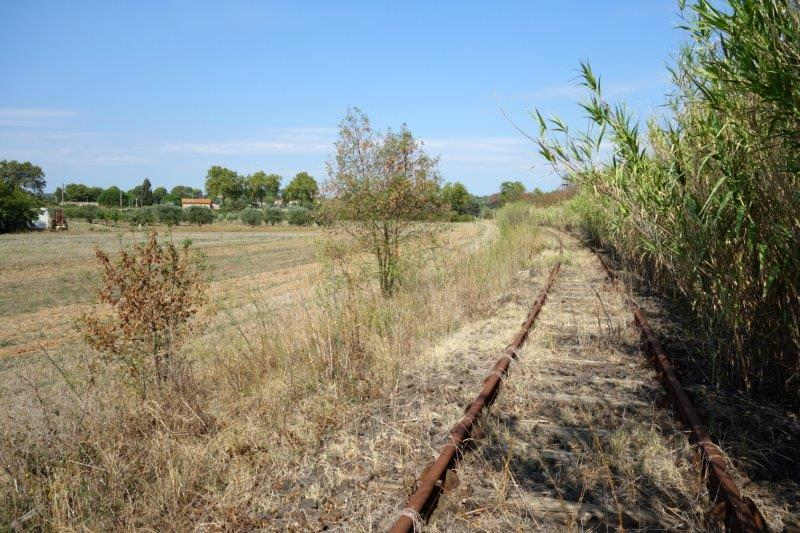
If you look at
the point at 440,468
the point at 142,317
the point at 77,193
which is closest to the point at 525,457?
the point at 440,468

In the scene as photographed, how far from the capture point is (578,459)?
4.01 meters

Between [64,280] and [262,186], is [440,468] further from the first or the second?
[262,186]

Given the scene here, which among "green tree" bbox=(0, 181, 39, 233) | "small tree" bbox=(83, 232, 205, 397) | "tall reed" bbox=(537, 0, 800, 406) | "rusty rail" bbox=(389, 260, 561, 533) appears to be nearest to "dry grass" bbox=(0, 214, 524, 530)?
"small tree" bbox=(83, 232, 205, 397)

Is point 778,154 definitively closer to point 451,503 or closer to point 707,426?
point 707,426

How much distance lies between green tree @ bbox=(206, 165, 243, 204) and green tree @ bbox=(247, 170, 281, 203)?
3720mm

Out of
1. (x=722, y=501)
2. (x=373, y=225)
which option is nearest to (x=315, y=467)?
(x=722, y=501)

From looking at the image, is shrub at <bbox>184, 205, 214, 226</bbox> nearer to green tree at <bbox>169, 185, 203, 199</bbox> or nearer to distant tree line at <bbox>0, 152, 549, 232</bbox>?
distant tree line at <bbox>0, 152, 549, 232</bbox>

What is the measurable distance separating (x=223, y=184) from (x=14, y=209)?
288 feet

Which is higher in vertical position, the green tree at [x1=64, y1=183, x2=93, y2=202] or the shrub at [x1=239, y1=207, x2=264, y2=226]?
the green tree at [x1=64, y1=183, x2=93, y2=202]

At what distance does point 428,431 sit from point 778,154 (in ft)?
12.6

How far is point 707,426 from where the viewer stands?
Result: 4.41m

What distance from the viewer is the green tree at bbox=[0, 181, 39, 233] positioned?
61.4 m

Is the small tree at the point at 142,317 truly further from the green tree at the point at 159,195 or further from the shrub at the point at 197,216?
the green tree at the point at 159,195

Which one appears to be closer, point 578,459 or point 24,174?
point 578,459
